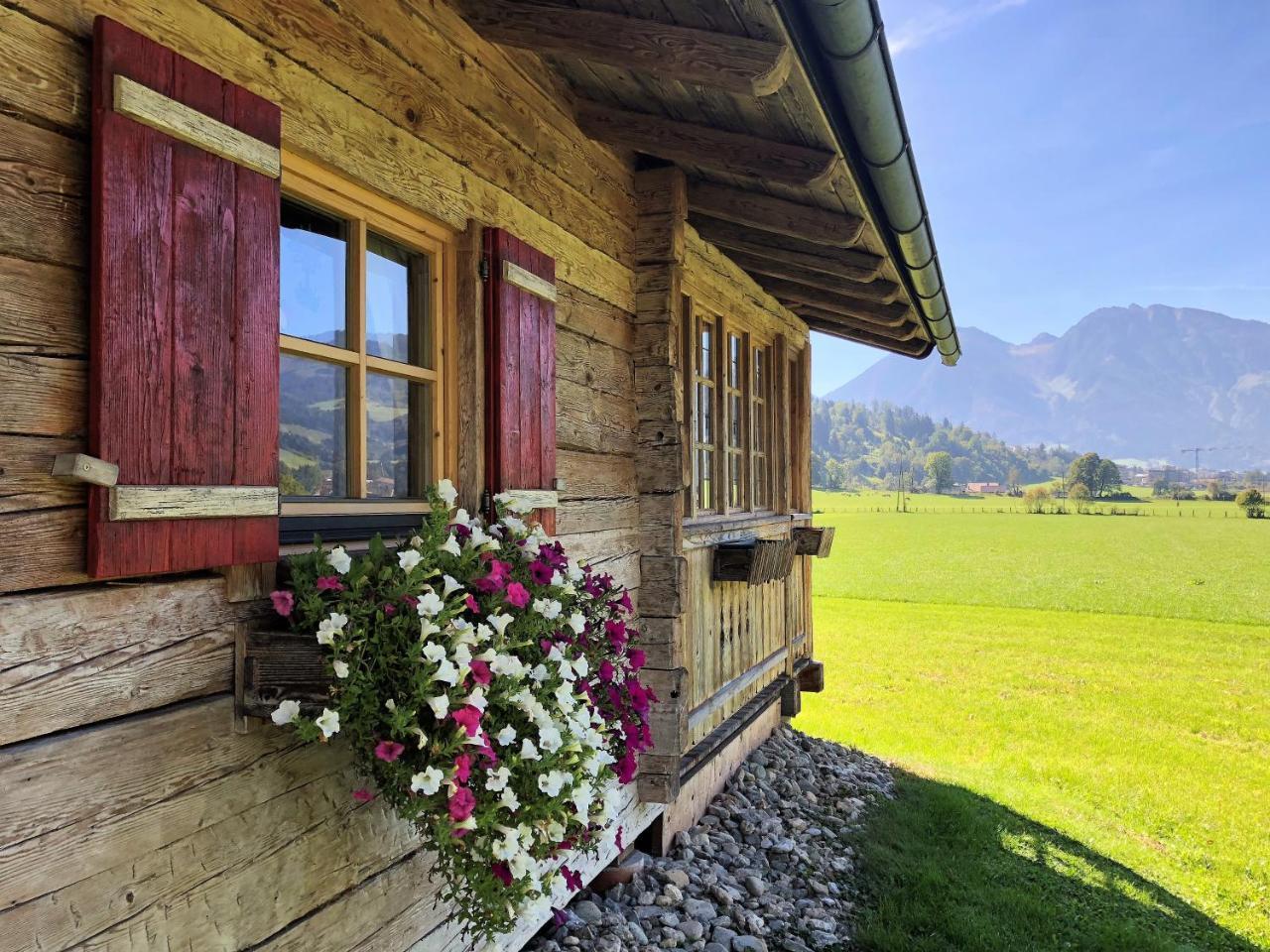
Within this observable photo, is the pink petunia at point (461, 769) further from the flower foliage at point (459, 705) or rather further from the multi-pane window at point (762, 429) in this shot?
the multi-pane window at point (762, 429)

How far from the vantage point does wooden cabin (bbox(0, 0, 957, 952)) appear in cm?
132

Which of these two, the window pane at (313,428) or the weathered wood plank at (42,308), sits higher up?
the weathered wood plank at (42,308)

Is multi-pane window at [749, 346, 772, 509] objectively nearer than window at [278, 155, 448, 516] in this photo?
No

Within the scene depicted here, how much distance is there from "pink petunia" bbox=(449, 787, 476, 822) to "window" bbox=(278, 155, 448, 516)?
783 millimetres

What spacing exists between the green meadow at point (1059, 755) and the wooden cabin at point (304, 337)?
2.04 m

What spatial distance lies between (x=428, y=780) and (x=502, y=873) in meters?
0.32

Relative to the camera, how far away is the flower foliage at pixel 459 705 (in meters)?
1.53

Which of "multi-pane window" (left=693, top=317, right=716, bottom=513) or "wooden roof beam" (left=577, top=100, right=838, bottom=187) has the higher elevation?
"wooden roof beam" (left=577, top=100, right=838, bottom=187)

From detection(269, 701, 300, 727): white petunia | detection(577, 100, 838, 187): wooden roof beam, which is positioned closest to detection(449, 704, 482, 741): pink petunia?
Result: detection(269, 701, 300, 727): white petunia

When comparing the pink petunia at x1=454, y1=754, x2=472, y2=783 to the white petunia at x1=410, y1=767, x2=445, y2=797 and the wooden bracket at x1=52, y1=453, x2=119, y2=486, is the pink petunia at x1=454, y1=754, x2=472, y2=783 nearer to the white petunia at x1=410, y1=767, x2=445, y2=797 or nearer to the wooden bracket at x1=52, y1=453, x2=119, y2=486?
the white petunia at x1=410, y1=767, x2=445, y2=797

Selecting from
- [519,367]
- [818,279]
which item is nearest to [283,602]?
[519,367]

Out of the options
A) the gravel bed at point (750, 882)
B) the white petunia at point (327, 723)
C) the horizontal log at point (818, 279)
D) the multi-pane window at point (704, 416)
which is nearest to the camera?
the white petunia at point (327, 723)

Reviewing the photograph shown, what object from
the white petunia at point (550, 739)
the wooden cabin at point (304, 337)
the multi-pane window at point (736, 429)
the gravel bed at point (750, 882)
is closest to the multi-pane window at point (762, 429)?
the multi-pane window at point (736, 429)

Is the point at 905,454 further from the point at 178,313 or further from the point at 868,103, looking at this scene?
the point at 178,313
